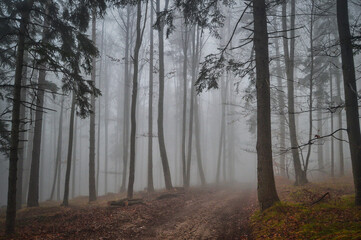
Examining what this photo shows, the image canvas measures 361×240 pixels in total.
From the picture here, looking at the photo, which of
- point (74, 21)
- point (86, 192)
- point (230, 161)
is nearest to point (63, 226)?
point (74, 21)

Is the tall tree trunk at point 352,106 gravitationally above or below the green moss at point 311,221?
above

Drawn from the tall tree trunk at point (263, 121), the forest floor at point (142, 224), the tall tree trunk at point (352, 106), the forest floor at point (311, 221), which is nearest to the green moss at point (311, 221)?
the forest floor at point (311, 221)

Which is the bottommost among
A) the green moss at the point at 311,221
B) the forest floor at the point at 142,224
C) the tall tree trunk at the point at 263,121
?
the forest floor at the point at 142,224

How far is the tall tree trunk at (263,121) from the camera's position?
6.70 meters

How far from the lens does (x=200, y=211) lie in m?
8.71

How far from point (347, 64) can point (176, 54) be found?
18.2 metres

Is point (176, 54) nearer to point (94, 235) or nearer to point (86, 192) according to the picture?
point (94, 235)

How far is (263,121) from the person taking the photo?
22.3 feet

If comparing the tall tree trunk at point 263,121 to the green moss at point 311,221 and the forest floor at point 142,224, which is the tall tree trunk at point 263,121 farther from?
the forest floor at point 142,224

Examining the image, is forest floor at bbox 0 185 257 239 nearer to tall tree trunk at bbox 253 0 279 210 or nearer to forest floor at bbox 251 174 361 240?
forest floor at bbox 251 174 361 240

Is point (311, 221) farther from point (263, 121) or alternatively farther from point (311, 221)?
point (263, 121)

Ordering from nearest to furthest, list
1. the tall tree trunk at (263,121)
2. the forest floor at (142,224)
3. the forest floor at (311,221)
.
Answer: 1. the forest floor at (311,221)
2. the forest floor at (142,224)
3. the tall tree trunk at (263,121)

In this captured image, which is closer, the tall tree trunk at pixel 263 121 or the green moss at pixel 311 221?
the green moss at pixel 311 221

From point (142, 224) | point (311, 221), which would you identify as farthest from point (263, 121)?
point (142, 224)
